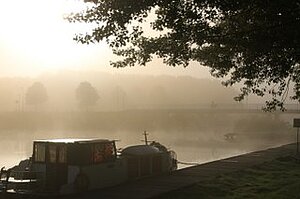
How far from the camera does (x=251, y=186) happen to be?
18.8 meters

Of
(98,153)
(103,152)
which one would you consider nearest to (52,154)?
(98,153)

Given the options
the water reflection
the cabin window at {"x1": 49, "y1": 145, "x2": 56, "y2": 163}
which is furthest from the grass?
Result: the water reflection

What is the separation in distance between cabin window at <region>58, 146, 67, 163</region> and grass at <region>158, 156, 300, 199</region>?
3728 mm

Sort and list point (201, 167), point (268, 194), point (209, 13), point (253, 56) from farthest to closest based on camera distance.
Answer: point (201, 167)
point (268, 194)
point (253, 56)
point (209, 13)

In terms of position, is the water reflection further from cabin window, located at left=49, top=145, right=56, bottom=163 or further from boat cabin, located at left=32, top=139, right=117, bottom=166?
cabin window, located at left=49, top=145, right=56, bottom=163

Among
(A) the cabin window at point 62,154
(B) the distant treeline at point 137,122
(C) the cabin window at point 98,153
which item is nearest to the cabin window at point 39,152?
(A) the cabin window at point 62,154

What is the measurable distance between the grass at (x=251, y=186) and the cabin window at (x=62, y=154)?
12.2ft

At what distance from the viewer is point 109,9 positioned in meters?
9.20

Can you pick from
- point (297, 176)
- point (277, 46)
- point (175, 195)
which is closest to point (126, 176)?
point (175, 195)

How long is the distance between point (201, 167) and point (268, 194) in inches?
358

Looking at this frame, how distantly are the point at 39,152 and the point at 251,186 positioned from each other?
8210 mm

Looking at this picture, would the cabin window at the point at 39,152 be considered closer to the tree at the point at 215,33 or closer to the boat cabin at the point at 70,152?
the boat cabin at the point at 70,152

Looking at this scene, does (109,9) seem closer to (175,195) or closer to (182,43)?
(182,43)

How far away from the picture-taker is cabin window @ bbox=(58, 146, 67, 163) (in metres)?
17.2
